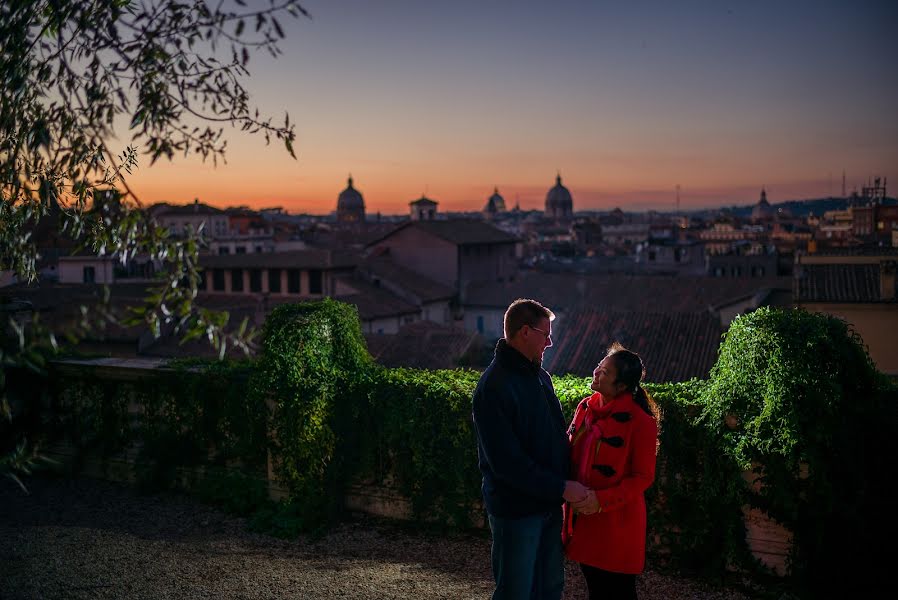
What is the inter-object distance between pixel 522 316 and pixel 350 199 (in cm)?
13759

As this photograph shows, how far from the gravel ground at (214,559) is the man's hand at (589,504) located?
1.85m

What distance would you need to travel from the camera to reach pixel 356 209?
140 meters

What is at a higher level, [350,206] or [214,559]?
[350,206]

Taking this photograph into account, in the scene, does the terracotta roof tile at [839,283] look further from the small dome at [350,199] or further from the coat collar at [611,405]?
the small dome at [350,199]

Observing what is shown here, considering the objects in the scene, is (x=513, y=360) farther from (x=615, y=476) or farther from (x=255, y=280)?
(x=255, y=280)

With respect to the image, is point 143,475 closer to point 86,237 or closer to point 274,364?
point 274,364

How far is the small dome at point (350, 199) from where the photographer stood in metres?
140

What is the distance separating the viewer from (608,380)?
160 inches

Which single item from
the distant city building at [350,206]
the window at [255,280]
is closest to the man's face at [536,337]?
the window at [255,280]

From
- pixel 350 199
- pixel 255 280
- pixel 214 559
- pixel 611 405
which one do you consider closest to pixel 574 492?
pixel 611 405

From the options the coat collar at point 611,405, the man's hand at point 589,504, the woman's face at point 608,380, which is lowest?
the man's hand at point 589,504

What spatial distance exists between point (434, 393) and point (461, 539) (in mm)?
1182

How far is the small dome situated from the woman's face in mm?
137454

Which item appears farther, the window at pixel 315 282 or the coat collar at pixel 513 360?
→ the window at pixel 315 282
